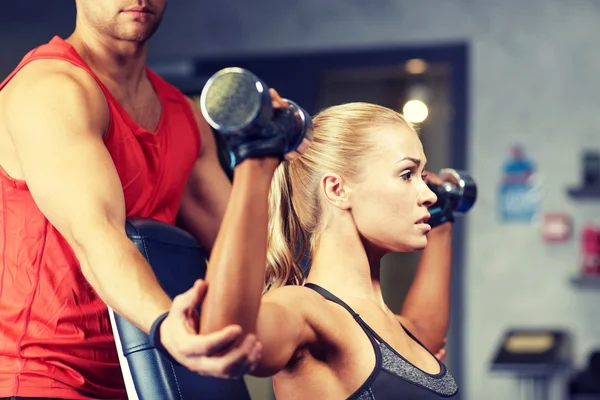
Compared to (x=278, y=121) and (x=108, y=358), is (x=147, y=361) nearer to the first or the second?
(x=108, y=358)

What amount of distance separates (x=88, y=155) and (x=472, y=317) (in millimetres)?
3844

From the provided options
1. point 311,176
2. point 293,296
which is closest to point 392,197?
point 311,176

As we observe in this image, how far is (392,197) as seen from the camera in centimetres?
159

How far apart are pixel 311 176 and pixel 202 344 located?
60cm

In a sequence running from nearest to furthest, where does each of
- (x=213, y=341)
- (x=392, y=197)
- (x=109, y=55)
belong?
(x=213, y=341), (x=392, y=197), (x=109, y=55)

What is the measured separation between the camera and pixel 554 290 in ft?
16.3

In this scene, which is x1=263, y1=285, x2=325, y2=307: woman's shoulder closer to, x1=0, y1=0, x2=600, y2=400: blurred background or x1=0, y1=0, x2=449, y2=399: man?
x1=0, y1=0, x2=449, y2=399: man

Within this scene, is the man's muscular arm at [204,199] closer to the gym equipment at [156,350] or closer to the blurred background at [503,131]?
the gym equipment at [156,350]

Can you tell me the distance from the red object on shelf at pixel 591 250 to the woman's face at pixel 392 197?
136 inches

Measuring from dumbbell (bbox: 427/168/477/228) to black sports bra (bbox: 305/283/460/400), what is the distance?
52 cm

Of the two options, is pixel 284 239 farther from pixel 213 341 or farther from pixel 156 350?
pixel 213 341

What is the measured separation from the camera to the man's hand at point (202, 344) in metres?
1.13

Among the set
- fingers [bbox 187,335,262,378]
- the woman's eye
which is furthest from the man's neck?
fingers [bbox 187,335,262,378]

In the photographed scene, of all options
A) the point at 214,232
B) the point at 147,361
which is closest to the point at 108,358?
the point at 147,361
